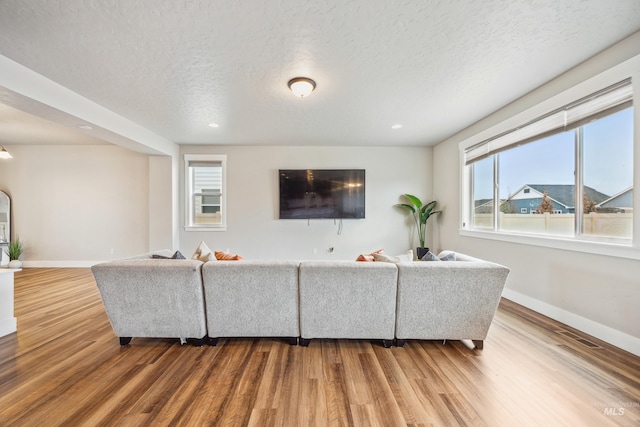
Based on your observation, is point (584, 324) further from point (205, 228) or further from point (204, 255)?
point (205, 228)

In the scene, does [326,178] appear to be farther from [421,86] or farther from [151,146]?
[151,146]

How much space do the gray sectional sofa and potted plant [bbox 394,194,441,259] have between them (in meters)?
2.77

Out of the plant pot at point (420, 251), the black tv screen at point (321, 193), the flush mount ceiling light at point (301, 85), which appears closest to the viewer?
the flush mount ceiling light at point (301, 85)

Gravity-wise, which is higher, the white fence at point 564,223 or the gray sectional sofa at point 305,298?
the white fence at point 564,223

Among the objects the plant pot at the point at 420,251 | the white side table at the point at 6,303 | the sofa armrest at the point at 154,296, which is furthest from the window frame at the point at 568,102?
the white side table at the point at 6,303

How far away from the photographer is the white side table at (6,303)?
7.32ft

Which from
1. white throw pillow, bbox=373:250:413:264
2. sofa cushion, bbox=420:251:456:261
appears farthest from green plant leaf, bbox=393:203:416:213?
white throw pillow, bbox=373:250:413:264

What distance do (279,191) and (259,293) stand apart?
3142mm

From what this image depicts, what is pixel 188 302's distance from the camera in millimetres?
1936

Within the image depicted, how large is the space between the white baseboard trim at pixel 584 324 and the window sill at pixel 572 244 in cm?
64

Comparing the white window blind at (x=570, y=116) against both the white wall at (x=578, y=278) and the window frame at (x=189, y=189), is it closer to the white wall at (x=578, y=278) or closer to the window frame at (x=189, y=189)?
the white wall at (x=578, y=278)

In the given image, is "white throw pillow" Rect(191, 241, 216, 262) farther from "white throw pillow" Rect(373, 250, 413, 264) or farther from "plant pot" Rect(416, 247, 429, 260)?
"plant pot" Rect(416, 247, 429, 260)

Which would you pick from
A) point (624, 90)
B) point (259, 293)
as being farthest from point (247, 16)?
point (624, 90)

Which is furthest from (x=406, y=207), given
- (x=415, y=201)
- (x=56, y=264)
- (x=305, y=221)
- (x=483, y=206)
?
(x=56, y=264)
